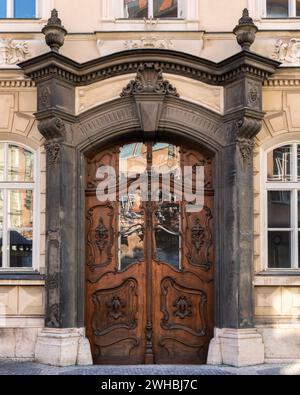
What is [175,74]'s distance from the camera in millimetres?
7891

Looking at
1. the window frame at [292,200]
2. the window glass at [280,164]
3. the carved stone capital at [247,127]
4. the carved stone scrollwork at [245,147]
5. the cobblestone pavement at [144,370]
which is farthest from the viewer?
the window glass at [280,164]

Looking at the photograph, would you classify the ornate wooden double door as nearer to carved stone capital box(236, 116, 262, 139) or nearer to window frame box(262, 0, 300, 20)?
carved stone capital box(236, 116, 262, 139)

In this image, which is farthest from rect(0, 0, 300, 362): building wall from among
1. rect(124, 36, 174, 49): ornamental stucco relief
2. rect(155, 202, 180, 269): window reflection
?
rect(155, 202, 180, 269): window reflection

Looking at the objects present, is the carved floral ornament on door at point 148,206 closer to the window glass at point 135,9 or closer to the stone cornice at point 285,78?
the stone cornice at point 285,78

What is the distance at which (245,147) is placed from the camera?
7750mm

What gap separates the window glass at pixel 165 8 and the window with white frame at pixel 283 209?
2532mm

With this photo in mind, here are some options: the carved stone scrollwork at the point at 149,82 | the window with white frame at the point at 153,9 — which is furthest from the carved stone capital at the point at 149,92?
the window with white frame at the point at 153,9

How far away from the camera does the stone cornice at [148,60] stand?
300 inches

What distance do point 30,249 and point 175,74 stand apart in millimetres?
3241

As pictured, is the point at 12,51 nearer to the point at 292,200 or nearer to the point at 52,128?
the point at 52,128

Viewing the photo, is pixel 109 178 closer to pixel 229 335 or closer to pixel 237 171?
pixel 237 171

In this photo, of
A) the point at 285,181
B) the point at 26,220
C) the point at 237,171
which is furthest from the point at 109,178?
the point at 285,181

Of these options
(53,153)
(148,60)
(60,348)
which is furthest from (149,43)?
(60,348)

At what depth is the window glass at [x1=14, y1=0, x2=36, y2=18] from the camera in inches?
330
